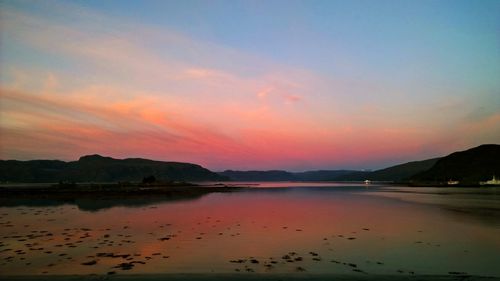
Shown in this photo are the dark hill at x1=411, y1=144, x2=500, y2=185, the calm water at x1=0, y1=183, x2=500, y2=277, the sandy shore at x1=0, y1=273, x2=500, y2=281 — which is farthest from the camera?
the dark hill at x1=411, y1=144, x2=500, y2=185

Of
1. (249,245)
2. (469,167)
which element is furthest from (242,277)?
(469,167)

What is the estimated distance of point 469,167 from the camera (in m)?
160

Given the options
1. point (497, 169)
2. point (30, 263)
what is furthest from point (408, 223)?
point (497, 169)

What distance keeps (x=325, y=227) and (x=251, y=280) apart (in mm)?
15035

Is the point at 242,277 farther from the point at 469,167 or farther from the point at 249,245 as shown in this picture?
the point at 469,167

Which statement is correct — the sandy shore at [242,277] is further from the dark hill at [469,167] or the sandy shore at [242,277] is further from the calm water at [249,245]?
the dark hill at [469,167]

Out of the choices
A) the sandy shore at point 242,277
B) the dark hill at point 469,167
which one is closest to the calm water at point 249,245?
the sandy shore at point 242,277

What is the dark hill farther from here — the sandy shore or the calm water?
the sandy shore

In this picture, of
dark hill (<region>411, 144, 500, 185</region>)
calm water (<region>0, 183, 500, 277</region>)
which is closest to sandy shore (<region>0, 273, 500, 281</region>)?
calm water (<region>0, 183, 500, 277</region>)

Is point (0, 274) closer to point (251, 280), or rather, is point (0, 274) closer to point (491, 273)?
point (251, 280)

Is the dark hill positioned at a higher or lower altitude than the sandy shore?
higher

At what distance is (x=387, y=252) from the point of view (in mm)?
17500

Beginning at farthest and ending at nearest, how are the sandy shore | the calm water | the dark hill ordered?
the dark hill, the calm water, the sandy shore

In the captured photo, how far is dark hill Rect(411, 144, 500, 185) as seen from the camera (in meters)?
146
